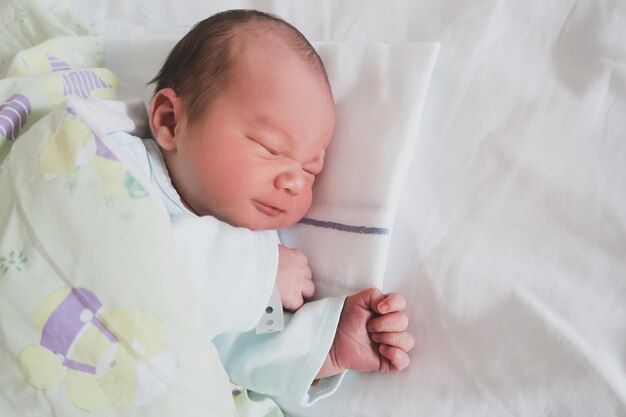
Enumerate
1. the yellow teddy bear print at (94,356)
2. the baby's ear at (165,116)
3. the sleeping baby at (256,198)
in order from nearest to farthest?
the yellow teddy bear print at (94,356) < the sleeping baby at (256,198) < the baby's ear at (165,116)

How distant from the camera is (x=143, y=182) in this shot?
2.59ft

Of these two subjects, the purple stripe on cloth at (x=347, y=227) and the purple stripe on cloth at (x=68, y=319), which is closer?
the purple stripe on cloth at (x=68, y=319)

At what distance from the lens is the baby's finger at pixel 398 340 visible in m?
0.88

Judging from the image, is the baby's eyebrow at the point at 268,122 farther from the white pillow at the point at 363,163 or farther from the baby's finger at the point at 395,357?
the baby's finger at the point at 395,357

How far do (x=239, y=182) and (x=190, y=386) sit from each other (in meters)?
0.32

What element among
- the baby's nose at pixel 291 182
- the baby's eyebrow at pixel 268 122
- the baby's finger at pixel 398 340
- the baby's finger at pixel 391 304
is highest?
the baby's eyebrow at pixel 268 122

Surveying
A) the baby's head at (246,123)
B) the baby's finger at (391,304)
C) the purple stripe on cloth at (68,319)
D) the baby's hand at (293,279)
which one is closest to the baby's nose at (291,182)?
the baby's head at (246,123)

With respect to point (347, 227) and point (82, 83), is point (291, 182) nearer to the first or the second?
point (347, 227)

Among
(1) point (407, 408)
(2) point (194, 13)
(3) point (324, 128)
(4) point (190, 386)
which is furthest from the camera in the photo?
(2) point (194, 13)

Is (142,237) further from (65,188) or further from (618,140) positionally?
(618,140)

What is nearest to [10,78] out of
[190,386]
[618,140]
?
[190,386]

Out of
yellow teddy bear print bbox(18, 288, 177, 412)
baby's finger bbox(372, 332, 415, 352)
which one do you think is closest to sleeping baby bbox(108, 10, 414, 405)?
baby's finger bbox(372, 332, 415, 352)

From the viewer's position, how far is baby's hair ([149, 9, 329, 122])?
0.95m

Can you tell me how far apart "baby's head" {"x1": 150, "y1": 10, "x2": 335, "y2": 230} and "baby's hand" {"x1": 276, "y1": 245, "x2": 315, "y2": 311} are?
55 mm
